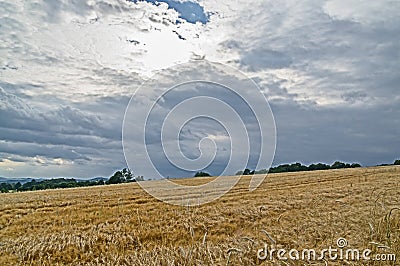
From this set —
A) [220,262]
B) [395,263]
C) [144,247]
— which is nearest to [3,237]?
[144,247]

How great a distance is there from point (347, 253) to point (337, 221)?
317 centimetres

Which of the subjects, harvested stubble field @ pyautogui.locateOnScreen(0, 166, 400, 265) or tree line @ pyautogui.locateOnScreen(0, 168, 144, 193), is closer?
harvested stubble field @ pyautogui.locateOnScreen(0, 166, 400, 265)

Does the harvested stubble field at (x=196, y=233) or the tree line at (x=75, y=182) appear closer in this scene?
the harvested stubble field at (x=196, y=233)

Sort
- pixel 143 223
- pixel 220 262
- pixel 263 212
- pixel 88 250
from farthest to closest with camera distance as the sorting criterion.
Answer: pixel 263 212 → pixel 143 223 → pixel 88 250 → pixel 220 262

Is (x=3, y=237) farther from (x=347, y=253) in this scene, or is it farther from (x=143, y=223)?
(x=347, y=253)

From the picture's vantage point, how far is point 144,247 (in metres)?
9.59

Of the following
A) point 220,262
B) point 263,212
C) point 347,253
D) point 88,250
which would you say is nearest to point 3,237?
point 88,250

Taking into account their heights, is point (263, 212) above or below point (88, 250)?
above

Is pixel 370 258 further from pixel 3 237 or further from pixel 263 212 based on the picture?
pixel 3 237

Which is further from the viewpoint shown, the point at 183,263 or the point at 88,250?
the point at 88,250

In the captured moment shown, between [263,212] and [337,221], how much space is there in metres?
3.77

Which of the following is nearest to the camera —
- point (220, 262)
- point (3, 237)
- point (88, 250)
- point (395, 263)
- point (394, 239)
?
point (395, 263)

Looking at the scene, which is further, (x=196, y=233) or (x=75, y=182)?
(x=75, y=182)

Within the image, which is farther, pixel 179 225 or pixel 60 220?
pixel 60 220
